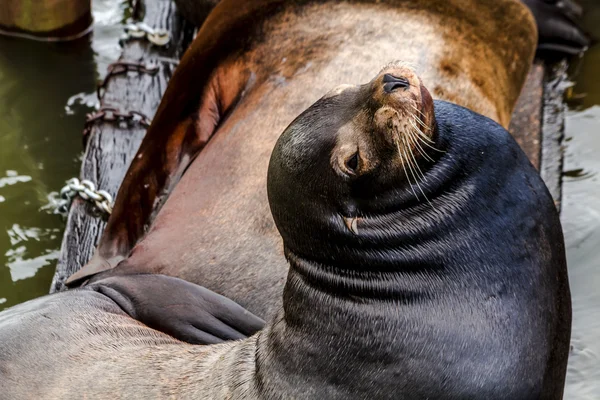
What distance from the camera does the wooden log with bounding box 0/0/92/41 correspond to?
636 cm

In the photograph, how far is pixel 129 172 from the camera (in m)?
4.47

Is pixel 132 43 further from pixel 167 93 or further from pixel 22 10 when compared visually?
pixel 167 93

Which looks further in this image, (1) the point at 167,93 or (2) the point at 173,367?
(1) the point at 167,93

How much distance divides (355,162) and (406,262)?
304 millimetres

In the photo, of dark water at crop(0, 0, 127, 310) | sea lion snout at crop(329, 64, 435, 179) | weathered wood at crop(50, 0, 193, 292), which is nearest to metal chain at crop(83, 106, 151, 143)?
weathered wood at crop(50, 0, 193, 292)

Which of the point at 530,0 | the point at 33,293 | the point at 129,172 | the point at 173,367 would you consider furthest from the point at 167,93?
the point at 530,0

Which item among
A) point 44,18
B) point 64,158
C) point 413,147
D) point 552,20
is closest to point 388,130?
point 413,147

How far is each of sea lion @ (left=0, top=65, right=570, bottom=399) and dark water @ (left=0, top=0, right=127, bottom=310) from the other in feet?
8.20

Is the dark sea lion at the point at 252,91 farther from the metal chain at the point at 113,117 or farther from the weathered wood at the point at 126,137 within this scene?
the metal chain at the point at 113,117

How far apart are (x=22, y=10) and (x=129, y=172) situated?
2506 millimetres

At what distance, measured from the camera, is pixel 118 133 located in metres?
5.13

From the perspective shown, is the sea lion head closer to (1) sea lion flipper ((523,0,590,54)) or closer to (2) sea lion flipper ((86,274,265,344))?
(2) sea lion flipper ((86,274,265,344))

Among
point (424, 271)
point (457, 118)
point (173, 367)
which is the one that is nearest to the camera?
point (424, 271)

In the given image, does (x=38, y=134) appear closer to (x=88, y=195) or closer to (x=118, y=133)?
(x=118, y=133)
